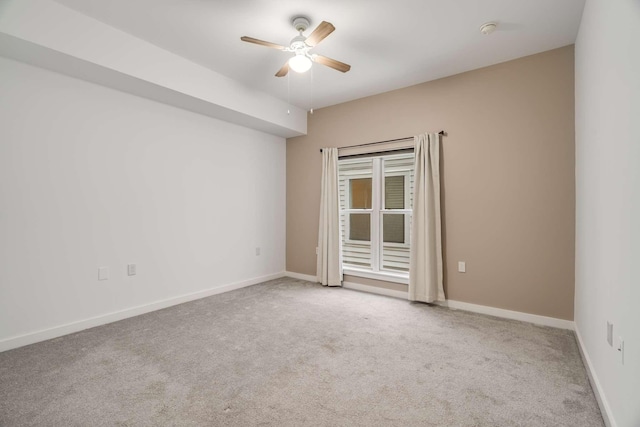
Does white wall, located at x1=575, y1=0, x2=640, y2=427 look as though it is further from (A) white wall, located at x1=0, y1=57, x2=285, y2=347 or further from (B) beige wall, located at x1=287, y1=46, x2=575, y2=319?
(A) white wall, located at x1=0, y1=57, x2=285, y2=347

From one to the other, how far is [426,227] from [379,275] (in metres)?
1.02

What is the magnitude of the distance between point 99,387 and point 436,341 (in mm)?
2595

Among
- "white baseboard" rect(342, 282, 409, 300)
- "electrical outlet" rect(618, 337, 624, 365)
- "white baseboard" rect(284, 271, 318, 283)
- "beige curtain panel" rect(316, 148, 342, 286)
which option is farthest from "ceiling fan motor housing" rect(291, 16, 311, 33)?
"white baseboard" rect(284, 271, 318, 283)

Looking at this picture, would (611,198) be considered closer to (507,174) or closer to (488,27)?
(507,174)

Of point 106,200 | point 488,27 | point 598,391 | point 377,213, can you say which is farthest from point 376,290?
point 106,200

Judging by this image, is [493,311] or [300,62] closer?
[300,62]

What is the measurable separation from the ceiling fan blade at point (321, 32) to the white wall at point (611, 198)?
1.62 meters

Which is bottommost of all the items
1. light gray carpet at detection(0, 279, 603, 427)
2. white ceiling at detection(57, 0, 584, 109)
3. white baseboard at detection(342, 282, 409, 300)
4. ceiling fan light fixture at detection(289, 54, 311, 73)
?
light gray carpet at detection(0, 279, 603, 427)

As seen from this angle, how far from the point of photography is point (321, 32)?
2.28 metres

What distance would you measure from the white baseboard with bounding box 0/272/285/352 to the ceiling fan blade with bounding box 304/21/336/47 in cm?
324

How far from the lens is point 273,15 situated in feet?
8.29

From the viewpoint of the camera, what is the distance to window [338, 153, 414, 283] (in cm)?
438

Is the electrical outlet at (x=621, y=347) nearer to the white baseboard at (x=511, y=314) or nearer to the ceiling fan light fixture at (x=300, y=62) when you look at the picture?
the white baseboard at (x=511, y=314)

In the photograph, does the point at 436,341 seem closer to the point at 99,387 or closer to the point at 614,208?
the point at 614,208
